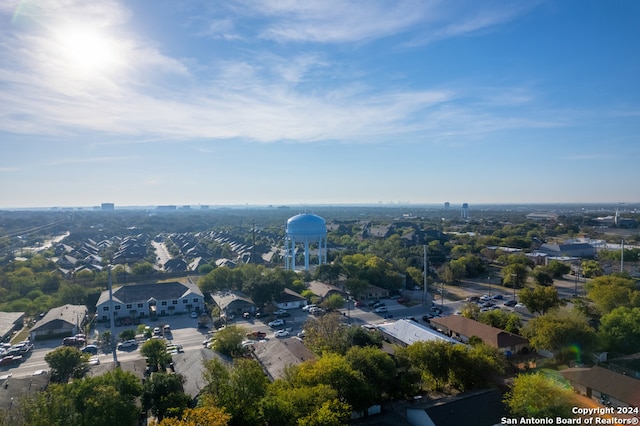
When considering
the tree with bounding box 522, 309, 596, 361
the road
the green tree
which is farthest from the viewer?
the green tree

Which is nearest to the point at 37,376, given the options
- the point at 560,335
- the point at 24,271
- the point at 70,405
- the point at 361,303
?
the point at 70,405

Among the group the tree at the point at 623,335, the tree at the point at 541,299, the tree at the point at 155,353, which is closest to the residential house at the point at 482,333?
the tree at the point at 623,335

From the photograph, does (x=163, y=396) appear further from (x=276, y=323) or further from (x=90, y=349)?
(x=276, y=323)

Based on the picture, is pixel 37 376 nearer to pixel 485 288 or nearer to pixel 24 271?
pixel 24 271

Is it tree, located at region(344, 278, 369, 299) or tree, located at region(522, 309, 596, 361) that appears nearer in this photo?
tree, located at region(522, 309, 596, 361)

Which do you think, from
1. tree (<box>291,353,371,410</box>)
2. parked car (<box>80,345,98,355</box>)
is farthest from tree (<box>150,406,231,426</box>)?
parked car (<box>80,345,98,355</box>)

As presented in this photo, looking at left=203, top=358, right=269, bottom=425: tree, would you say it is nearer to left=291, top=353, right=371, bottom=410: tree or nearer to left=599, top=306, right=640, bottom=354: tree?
left=291, top=353, right=371, bottom=410: tree

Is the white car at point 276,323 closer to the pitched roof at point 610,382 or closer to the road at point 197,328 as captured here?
the road at point 197,328

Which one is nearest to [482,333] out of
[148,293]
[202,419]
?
[202,419]
